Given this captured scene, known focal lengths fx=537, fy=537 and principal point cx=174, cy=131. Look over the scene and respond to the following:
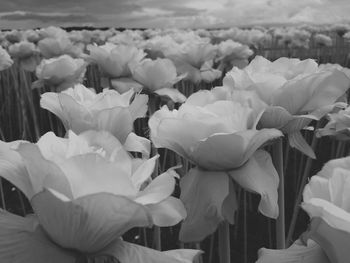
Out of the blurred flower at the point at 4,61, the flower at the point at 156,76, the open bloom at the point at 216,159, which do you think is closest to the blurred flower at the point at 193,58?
the flower at the point at 156,76

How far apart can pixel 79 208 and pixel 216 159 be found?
252mm

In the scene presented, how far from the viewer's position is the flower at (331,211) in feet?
1.21

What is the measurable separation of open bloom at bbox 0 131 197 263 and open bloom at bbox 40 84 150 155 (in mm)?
282

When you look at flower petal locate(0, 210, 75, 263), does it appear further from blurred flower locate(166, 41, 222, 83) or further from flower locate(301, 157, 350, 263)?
blurred flower locate(166, 41, 222, 83)

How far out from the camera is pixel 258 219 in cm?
197

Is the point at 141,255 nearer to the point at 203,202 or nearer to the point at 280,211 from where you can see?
the point at 203,202

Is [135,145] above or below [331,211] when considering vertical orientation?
below

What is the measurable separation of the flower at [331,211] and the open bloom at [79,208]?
0.12 meters

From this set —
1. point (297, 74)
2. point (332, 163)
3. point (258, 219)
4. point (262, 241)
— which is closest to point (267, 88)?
point (297, 74)

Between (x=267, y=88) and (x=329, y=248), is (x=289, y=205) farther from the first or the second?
(x=329, y=248)

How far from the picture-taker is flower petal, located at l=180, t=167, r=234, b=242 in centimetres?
64

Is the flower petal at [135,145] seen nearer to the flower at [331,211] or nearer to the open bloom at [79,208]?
the open bloom at [79,208]

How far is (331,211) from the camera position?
36cm

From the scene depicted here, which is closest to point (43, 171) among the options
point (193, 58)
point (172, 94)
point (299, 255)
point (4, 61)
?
point (299, 255)
